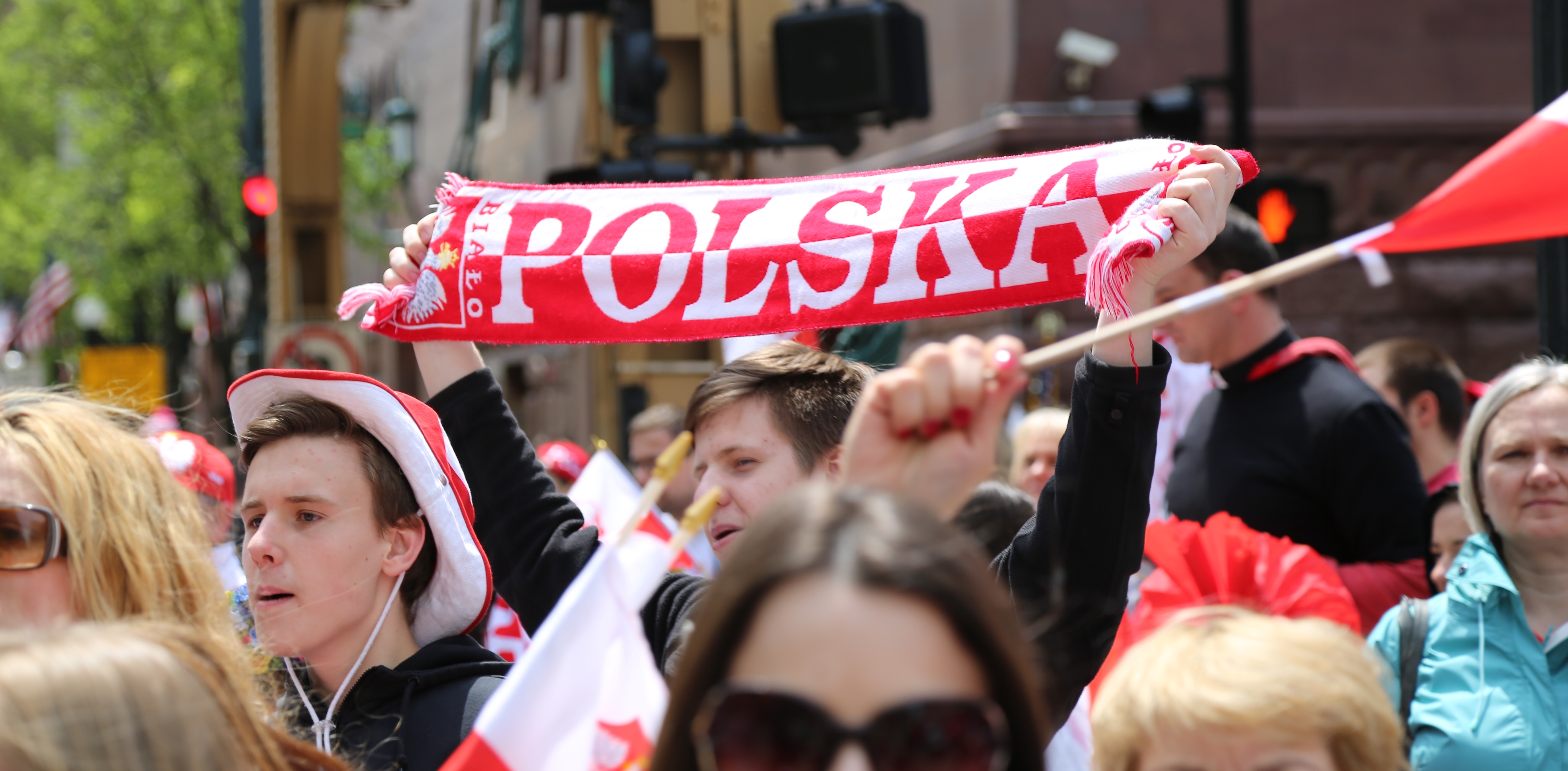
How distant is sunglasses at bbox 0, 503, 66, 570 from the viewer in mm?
2297

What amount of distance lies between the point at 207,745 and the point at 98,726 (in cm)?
12

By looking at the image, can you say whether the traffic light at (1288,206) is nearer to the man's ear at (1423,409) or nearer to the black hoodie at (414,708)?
the man's ear at (1423,409)

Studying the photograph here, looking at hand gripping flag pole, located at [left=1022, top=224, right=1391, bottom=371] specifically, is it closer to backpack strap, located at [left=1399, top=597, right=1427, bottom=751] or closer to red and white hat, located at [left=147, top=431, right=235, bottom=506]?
backpack strap, located at [left=1399, top=597, right=1427, bottom=751]

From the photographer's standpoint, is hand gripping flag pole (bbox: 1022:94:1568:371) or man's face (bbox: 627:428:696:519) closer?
hand gripping flag pole (bbox: 1022:94:1568:371)

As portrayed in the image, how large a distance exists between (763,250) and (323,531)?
3.12 feet

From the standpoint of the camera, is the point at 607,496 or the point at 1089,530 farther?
the point at 607,496

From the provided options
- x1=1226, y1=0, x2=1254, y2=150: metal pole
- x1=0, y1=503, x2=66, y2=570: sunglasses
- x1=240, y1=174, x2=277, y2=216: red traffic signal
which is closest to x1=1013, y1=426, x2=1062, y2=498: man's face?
x1=0, y1=503, x2=66, y2=570: sunglasses

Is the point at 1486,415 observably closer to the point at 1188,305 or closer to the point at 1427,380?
the point at 1427,380

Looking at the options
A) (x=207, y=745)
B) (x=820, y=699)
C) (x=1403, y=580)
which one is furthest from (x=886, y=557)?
(x=1403, y=580)

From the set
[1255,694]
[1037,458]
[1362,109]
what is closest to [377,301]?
[1255,694]

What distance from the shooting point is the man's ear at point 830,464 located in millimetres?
2822

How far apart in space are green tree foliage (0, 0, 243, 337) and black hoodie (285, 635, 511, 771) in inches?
822

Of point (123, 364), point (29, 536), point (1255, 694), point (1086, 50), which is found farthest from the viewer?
point (123, 364)

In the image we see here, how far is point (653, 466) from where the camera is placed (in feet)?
21.1
